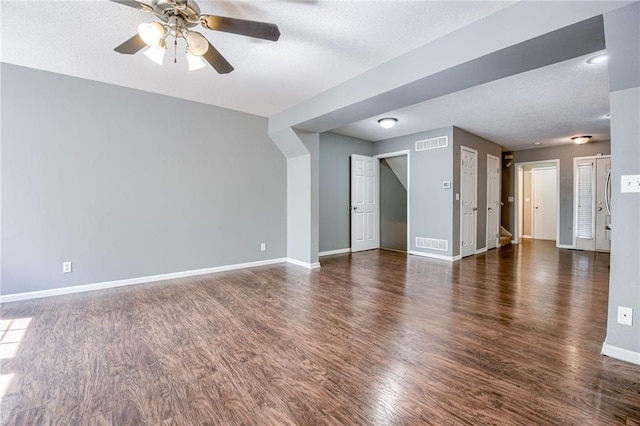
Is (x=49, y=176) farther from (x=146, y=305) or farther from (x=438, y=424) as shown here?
(x=438, y=424)

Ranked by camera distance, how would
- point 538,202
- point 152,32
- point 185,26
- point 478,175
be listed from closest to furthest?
point 152,32 < point 185,26 < point 478,175 < point 538,202

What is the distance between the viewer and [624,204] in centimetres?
198

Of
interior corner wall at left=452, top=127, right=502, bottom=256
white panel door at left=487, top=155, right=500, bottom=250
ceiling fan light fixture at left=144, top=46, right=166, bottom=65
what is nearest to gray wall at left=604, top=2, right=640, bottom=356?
ceiling fan light fixture at left=144, top=46, right=166, bottom=65

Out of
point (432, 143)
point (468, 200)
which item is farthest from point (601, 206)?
point (432, 143)

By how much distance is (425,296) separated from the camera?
11.0 feet

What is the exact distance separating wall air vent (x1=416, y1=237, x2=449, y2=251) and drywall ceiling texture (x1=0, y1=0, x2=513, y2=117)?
11.9 feet

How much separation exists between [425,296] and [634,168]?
2123 millimetres

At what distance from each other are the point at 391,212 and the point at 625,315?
16.5 feet

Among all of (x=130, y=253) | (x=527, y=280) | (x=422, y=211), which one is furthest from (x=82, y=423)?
(x=422, y=211)

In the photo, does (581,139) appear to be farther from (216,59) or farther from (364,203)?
(216,59)

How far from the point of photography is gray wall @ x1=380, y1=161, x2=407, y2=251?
22.4 feet

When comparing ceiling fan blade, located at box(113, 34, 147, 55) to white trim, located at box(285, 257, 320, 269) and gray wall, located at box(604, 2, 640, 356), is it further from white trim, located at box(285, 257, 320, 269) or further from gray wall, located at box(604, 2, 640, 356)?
white trim, located at box(285, 257, 320, 269)

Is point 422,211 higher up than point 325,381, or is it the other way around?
point 422,211

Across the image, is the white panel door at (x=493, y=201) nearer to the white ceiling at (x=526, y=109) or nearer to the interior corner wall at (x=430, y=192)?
the white ceiling at (x=526, y=109)
